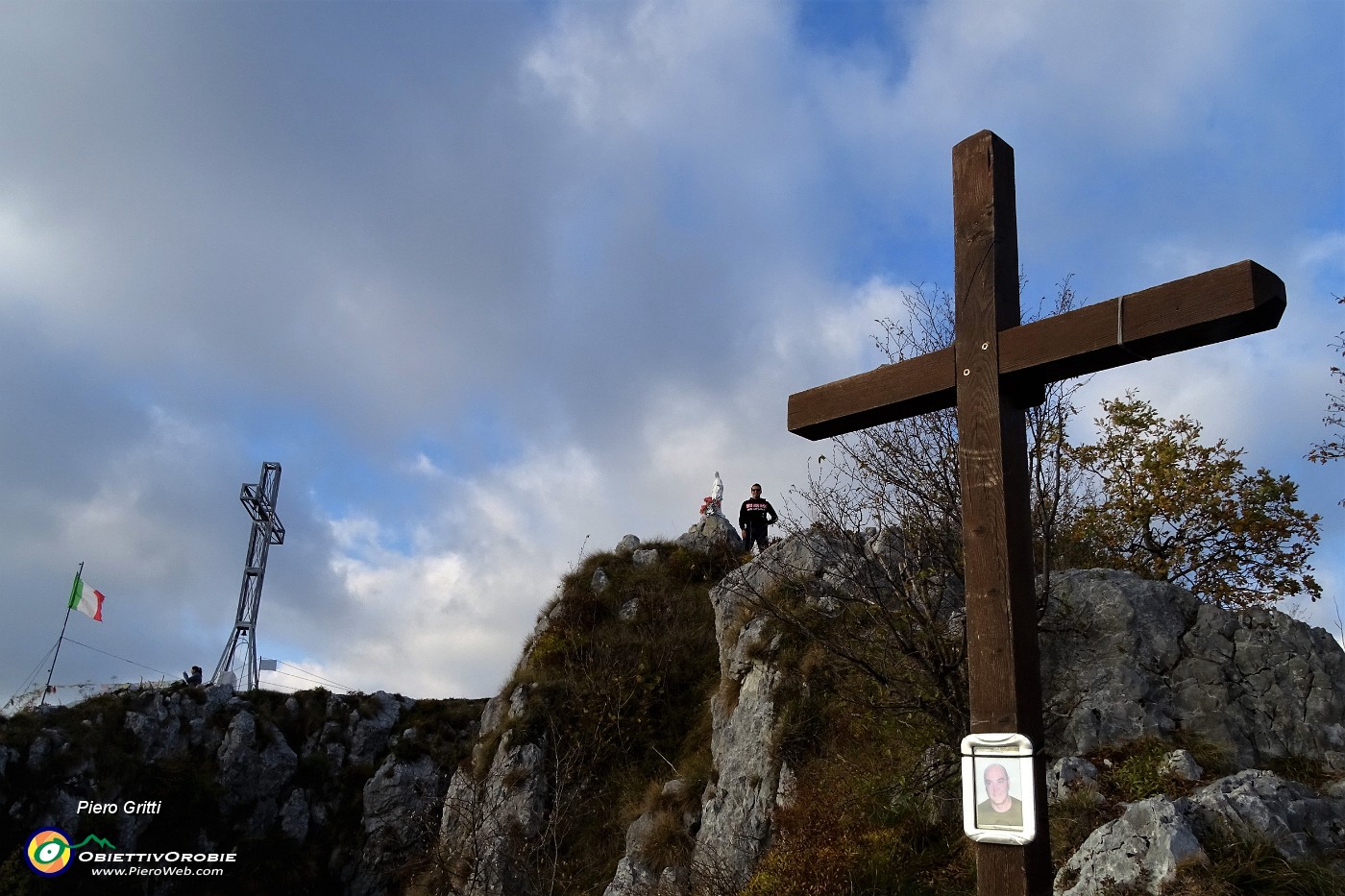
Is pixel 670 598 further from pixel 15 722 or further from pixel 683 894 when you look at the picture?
pixel 15 722

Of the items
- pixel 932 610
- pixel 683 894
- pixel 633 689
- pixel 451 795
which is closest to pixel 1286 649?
pixel 932 610

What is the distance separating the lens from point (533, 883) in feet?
43.1

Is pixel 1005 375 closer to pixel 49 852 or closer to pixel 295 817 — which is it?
pixel 295 817

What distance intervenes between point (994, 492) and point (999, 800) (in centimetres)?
119

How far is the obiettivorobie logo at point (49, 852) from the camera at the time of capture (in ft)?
79.1

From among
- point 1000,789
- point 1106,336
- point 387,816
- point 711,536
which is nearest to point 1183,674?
point 1106,336

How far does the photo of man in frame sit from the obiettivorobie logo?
29.2m

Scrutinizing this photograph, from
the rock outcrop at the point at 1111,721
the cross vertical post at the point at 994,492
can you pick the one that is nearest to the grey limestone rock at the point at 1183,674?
the rock outcrop at the point at 1111,721

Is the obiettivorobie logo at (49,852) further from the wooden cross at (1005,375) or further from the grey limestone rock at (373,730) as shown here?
the wooden cross at (1005,375)

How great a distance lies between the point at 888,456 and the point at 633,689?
32.5 feet

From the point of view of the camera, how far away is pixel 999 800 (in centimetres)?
330

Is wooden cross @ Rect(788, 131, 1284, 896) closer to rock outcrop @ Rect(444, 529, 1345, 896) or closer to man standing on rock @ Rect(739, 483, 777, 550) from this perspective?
rock outcrop @ Rect(444, 529, 1345, 896)

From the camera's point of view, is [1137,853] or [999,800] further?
[1137,853]

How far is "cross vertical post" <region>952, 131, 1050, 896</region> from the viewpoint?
338cm
